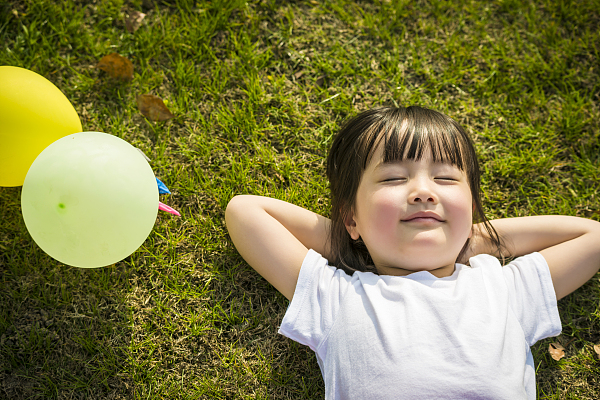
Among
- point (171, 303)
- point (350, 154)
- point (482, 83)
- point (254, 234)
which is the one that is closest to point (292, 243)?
point (254, 234)

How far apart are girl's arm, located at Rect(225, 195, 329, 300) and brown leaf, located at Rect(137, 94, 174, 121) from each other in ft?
2.97

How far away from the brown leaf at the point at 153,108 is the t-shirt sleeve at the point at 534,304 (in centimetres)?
Result: 254

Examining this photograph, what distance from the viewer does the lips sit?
213 cm

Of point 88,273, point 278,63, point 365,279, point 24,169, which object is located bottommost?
point 88,273

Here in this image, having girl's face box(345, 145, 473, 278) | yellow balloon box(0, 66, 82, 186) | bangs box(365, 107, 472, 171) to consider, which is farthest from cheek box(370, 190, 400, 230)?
yellow balloon box(0, 66, 82, 186)

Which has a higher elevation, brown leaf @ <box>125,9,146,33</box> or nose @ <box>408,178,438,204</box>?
nose @ <box>408,178,438,204</box>

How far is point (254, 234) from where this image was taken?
2471 mm

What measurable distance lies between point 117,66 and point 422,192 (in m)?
2.38

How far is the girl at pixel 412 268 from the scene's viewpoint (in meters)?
2.02

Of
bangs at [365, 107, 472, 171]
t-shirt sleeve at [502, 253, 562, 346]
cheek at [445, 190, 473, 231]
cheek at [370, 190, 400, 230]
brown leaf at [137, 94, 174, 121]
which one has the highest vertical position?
bangs at [365, 107, 472, 171]

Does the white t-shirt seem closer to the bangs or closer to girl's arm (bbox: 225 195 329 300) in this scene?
girl's arm (bbox: 225 195 329 300)

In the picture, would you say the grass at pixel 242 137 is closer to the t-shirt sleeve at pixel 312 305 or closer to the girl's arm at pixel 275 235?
the girl's arm at pixel 275 235

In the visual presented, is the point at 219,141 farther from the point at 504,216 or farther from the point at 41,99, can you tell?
the point at 504,216

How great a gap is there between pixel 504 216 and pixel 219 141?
2156 mm
